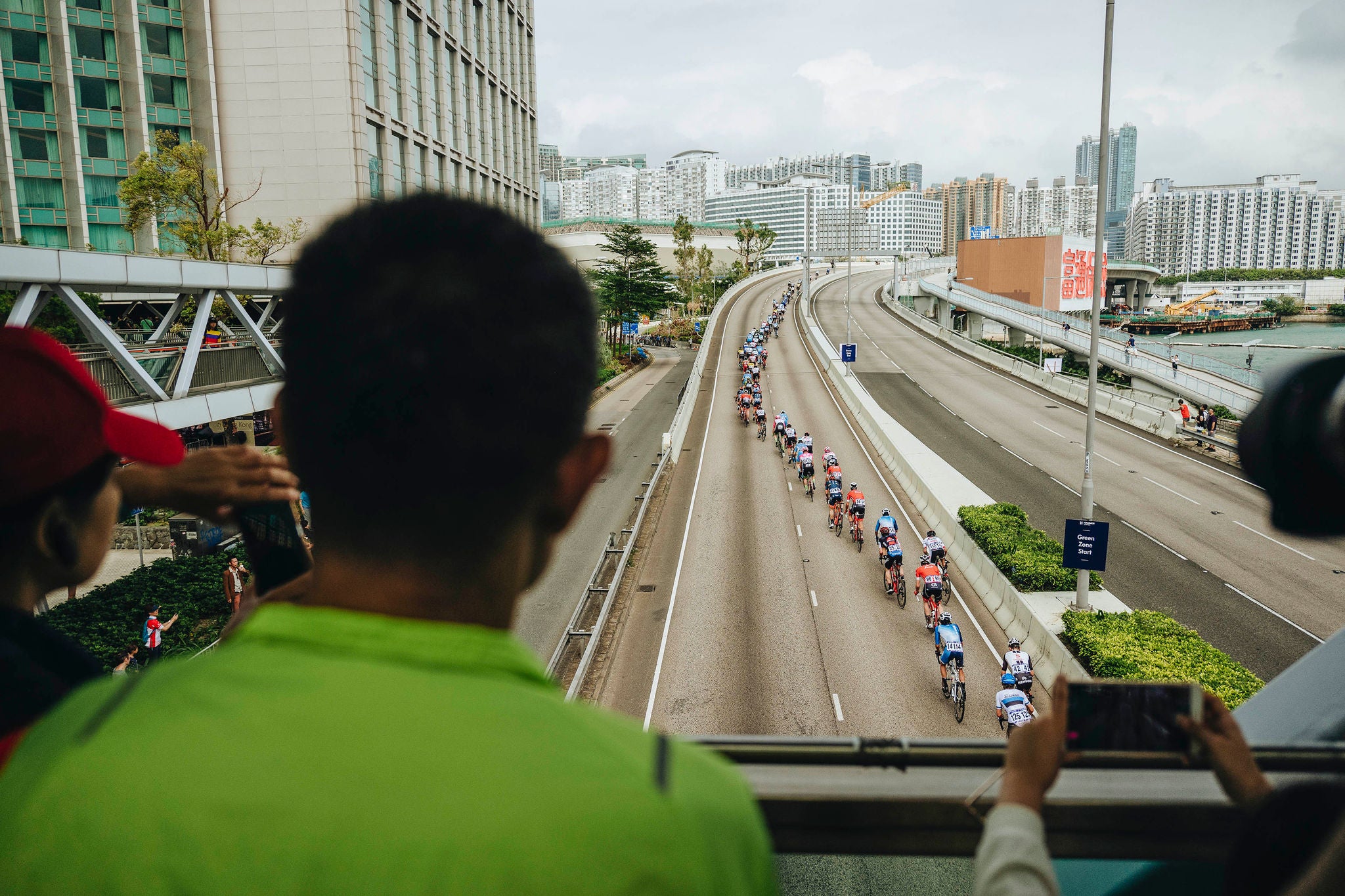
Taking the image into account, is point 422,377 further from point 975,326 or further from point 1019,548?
point 975,326

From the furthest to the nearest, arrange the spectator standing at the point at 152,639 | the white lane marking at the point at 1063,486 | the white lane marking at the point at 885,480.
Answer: the white lane marking at the point at 1063,486 → the white lane marking at the point at 885,480 → the spectator standing at the point at 152,639

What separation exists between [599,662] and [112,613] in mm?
10478

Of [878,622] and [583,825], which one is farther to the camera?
[878,622]

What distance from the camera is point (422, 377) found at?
116 centimetres

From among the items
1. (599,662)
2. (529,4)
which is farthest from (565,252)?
(529,4)

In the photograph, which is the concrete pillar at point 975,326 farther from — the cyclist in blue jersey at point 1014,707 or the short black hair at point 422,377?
the short black hair at point 422,377

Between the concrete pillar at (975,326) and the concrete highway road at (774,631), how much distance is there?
169ft

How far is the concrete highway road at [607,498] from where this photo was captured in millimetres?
21891

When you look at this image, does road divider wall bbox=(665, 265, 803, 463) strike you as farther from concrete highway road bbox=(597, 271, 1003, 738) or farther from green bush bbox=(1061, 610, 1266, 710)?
green bush bbox=(1061, 610, 1266, 710)

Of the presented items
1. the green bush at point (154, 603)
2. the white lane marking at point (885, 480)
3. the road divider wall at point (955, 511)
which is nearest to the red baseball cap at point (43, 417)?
the road divider wall at point (955, 511)

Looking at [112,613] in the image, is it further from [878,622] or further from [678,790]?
[678,790]

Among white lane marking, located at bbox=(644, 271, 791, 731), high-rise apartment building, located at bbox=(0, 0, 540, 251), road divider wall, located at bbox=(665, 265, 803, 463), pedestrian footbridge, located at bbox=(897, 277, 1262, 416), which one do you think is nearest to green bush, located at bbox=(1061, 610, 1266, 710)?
white lane marking, located at bbox=(644, 271, 791, 731)

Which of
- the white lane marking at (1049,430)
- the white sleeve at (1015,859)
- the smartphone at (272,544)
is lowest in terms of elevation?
the white lane marking at (1049,430)

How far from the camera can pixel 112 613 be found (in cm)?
1856
